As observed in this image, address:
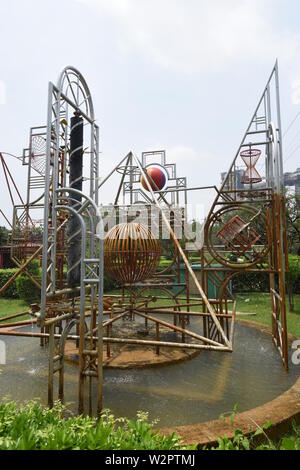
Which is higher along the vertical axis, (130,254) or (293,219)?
(293,219)

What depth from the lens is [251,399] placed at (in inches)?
209

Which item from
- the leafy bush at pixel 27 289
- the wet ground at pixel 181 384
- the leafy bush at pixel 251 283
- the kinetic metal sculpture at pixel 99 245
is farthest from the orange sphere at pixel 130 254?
the leafy bush at pixel 251 283

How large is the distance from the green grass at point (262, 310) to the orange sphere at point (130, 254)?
5043mm

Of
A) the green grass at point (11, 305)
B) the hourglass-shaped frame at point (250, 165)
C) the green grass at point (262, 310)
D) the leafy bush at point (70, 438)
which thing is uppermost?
the hourglass-shaped frame at point (250, 165)

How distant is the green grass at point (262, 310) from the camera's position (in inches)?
414

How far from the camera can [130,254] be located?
330 inches

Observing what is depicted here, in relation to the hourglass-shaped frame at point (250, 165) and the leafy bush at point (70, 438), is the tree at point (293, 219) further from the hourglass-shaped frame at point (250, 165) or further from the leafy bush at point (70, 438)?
the leafy bush at point (70, 438)

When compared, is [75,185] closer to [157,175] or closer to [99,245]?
[99,245]

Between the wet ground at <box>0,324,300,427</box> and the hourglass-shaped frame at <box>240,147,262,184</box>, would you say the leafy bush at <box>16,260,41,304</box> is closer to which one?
the wet ground at <box>0,324,300,427</box>

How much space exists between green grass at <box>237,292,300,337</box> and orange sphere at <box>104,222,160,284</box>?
504cm

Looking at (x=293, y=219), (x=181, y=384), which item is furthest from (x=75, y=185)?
(x=293, y=219)

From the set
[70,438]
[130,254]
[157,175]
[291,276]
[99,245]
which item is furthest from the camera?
[291,276]

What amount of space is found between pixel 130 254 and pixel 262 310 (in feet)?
27.7

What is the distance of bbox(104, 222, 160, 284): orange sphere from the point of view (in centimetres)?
838
